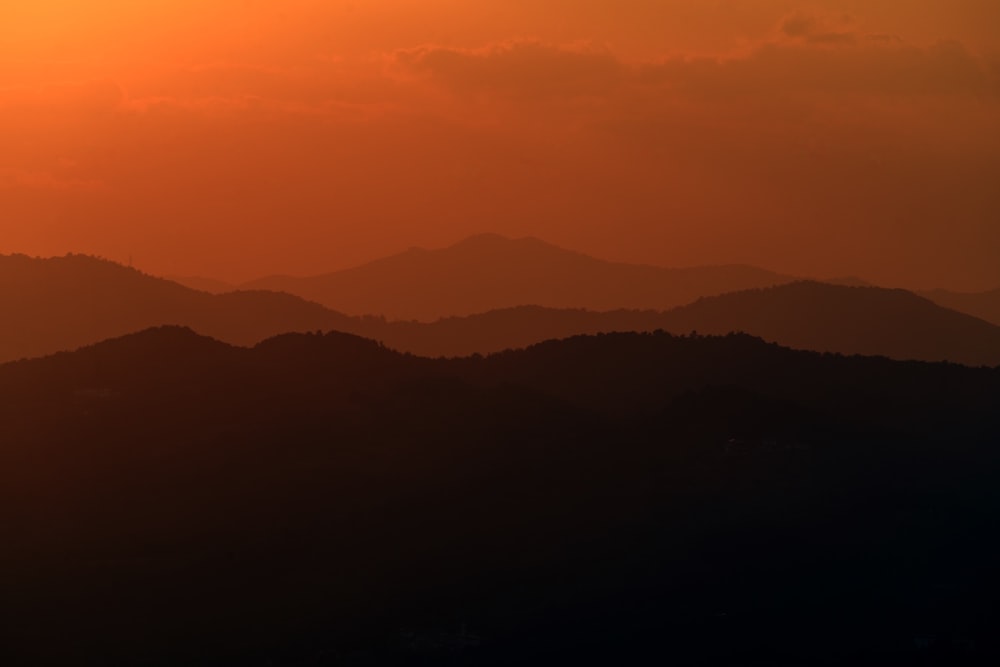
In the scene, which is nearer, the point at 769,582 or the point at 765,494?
the point at 769,582

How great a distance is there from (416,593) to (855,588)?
137 ft

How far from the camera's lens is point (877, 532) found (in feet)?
625

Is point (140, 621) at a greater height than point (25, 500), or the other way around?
point (25, 500)

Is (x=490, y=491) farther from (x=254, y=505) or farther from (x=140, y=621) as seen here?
(x=140, y=621)

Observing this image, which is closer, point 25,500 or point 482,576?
point 482,576

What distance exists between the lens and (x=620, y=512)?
194500 mm

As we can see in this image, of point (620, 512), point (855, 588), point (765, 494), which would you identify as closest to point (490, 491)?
point (620, 512)

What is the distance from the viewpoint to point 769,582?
581 feet

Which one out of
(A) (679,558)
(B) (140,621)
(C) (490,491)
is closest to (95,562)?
(B) (140,621)

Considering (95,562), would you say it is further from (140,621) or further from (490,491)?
(490,491)

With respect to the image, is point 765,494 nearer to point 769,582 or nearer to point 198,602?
point 769,582

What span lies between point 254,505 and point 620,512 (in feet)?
124

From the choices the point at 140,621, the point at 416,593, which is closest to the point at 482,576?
the point at 416,593

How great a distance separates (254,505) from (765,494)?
5335cm
